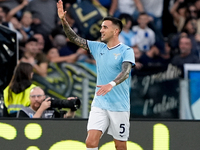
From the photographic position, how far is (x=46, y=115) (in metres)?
6.92

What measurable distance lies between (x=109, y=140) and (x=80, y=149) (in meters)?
0.37

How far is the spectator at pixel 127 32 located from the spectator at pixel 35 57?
66.4 inches

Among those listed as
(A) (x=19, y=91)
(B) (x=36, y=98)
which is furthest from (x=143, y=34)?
(B) (x=36, y=98)

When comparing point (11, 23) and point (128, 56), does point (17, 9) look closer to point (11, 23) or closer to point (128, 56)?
point (11, 23)

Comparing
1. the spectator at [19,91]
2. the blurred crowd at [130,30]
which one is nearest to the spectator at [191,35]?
the blurred crowd at [130,30]

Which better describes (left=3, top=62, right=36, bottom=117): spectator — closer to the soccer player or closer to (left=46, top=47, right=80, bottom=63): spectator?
the soccer player

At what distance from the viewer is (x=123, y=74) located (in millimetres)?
5551

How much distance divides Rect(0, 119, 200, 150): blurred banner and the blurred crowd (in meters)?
4.18

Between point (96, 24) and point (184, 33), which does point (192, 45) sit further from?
point (96, 24)

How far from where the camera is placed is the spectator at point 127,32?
11133 mm

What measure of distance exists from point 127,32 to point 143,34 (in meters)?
0.34

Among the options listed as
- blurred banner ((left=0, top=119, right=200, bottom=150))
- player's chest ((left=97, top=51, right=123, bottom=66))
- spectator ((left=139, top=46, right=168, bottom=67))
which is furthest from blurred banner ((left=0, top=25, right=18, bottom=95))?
player's chest ((left=97, top=51, right=123, bottom=66))

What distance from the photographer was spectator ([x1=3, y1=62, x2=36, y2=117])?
7.54m

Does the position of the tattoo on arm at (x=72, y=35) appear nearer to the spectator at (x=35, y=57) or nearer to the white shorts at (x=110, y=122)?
the white shorts at (x=110, y=122)
